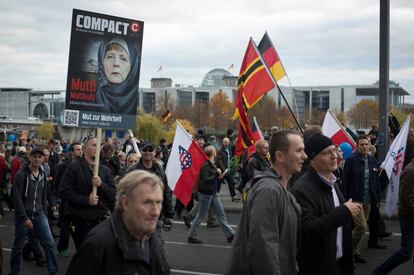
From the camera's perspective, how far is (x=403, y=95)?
155250 mm

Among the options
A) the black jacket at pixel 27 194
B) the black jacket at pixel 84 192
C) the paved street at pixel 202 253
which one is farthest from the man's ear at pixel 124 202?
the paved street at pixel 202 253

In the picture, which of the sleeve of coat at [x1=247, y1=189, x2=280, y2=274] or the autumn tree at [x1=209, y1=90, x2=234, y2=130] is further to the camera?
the autumn tree at [x1=209, y1=90, x2=234, y2=130]

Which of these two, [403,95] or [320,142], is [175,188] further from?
[403,95]

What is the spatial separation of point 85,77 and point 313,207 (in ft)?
11.0

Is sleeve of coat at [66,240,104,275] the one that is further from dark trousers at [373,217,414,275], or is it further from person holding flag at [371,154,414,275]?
dark trousers at [373,217,414,275]

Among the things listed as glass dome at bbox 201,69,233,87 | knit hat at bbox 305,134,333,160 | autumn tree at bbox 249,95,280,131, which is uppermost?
glass dome at bbox 201,69,233,87

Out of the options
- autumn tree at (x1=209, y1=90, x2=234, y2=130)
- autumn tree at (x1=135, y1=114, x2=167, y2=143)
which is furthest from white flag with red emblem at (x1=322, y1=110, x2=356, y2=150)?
autumn tree at (x1=209, y1=90, x2=234, y2=130)

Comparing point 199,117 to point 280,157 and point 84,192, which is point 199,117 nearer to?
point 84,192

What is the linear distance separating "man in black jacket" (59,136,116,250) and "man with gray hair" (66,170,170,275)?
139 inches

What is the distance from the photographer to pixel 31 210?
7.66 meters

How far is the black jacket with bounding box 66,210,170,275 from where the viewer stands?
2.86m

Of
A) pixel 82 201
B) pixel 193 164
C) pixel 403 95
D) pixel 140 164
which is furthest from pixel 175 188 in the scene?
pixel 403 95

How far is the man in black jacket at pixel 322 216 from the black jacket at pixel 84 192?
2.92m

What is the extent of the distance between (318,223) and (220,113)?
313 ft
